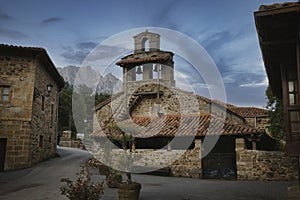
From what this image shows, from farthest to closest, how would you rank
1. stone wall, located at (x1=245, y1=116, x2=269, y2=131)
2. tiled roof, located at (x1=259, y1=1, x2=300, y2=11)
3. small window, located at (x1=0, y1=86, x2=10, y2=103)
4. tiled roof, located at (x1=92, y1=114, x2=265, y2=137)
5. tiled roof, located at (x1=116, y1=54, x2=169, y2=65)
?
1. stone wall, located at (x1=245, y1=116, x2=269, y2=131)
2. tiled roof, located at (x1=116, y1=54, x2=169, y2=65)
3. small window, located at (x1=0, y1=86, x2=10, y2=103)
4. tiled roof, located at (x1=92, y1=114, x2=265, y2=137)
5. tiled roof, located at (x1=259, y1=1, x2=300, y2=11)

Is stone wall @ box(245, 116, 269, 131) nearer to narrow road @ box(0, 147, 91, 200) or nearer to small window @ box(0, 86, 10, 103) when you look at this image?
narrow road @ box(0, 147, 91, 200)

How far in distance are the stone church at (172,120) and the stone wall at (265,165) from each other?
0.14 ft

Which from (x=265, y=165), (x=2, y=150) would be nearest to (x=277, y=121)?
Answer: (x=265, y=165)

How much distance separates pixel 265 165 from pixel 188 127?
3.95m

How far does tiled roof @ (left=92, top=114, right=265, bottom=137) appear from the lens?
1203cm

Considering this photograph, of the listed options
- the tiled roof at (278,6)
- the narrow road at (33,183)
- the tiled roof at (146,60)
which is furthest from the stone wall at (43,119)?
the tiled roof at (278,6)

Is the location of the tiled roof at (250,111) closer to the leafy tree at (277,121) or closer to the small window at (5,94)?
the leafy tree at (277,121)

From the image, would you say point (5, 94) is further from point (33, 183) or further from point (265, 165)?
point (265, 165)

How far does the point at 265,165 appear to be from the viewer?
1112 cm

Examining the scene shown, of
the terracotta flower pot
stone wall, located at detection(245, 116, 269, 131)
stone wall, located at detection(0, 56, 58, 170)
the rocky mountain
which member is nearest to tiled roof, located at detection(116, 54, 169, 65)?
stone wall, located at detection(0, 56, 58, 170)

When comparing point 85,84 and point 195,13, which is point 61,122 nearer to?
point 85,84

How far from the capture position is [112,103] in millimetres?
19469

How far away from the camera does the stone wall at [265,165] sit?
10.9m

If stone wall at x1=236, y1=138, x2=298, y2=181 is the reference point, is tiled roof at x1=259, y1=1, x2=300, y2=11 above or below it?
above
